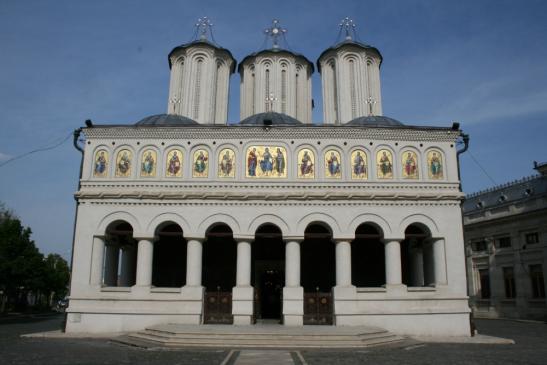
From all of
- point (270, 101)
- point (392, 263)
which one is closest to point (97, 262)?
point (392, 263)

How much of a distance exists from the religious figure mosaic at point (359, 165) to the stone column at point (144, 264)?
30.5ft

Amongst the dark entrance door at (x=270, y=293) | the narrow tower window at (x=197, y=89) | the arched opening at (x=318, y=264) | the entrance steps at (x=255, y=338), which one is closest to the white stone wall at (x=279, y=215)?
the entrance steps at (x=255, y=338)

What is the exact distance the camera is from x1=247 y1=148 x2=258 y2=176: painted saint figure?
20703 mm

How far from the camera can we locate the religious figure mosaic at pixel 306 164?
2070 centimetres

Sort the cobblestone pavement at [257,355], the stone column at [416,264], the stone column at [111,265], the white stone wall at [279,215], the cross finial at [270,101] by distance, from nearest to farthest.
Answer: the cobblestone pavement at [257,355], the white stone wall at [279,215], the stone column at [111,265], the stone column at [416,264], the cross finial at [270,101]

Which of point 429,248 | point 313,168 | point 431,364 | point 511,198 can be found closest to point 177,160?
point 313,168

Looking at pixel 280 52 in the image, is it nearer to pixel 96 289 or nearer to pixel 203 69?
pixel 203 69

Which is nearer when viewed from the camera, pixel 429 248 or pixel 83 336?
pixel 83 336

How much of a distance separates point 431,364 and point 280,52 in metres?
22.3

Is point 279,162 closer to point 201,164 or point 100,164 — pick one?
point 201,164

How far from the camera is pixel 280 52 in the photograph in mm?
29828

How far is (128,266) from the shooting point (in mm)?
23469

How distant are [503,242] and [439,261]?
17.6 meters

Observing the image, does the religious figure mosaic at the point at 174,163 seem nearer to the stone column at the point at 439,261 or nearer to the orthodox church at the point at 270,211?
the orthodox church at the point at 270,211
